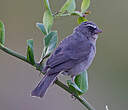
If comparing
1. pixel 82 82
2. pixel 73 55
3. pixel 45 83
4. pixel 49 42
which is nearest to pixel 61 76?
pixel 73 55

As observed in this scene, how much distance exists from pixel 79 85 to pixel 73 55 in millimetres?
1102

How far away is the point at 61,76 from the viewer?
4.86 metres

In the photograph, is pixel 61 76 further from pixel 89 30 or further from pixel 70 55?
pixel 70 55

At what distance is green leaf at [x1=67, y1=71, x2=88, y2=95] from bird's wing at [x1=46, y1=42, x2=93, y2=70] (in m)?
0.60

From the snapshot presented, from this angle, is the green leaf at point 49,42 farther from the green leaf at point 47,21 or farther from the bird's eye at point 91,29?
the bird's eye at point 91,29

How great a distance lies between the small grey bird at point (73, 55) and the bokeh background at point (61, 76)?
5.26 feet

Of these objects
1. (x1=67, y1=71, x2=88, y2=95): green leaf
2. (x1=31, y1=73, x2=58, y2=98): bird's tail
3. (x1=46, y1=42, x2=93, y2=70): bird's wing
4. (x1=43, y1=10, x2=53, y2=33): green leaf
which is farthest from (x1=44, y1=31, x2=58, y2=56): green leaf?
(x1=46, y1=42, x2=93, y2=70): bird's wing

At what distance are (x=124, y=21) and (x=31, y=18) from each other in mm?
1486

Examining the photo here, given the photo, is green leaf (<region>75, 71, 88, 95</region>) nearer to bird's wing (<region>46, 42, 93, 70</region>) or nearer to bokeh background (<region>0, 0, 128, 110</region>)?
bird's wing (<region>46, 42, 93, 70</region>)

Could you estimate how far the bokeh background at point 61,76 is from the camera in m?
4.97

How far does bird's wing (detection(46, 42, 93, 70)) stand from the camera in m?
2.72

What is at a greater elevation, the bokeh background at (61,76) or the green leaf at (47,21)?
the green leaf at (47,21)

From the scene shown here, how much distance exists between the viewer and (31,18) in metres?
5.50

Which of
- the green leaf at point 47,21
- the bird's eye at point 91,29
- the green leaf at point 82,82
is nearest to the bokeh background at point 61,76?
the bird's eye at point 91,29
